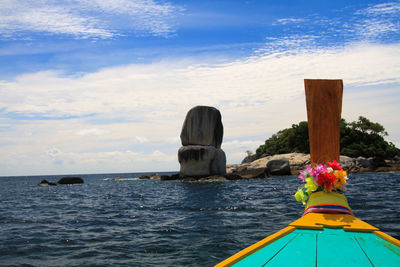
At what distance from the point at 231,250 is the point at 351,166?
1415 inches

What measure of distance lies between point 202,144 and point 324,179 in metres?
31.6

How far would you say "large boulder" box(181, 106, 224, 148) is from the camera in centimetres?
3572

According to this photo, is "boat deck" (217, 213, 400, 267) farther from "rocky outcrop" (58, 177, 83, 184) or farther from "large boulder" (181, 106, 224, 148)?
"rocky outcrop" (58, 177, 83, 184)

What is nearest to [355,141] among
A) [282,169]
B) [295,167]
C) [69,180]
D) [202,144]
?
[295,167]

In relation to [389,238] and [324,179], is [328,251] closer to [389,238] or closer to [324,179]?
[389,238]

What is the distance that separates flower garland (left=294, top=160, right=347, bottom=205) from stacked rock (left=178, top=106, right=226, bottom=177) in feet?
98.4

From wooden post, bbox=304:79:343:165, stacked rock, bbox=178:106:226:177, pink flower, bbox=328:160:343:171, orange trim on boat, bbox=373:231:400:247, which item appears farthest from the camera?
stacked rock, bbox=178:106:226:177

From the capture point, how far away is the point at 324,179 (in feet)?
14.0

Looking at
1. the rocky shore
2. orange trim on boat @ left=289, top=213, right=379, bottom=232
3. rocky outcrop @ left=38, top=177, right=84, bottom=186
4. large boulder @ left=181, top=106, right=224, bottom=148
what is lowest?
rocky outcrop @ left=38, top=177, right=84, bottom=186

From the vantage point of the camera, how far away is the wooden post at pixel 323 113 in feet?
16.0

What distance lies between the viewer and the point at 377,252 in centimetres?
288

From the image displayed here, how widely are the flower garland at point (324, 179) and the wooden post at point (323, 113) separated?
0.42 m

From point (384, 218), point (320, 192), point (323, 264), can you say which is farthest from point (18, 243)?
point (384, 218)

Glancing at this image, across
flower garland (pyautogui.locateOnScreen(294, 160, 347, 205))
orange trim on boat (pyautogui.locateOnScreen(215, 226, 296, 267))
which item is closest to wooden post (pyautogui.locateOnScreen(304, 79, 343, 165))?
flower garland (pyautogui.locateOnScreen(294, 160, 347, 205))
